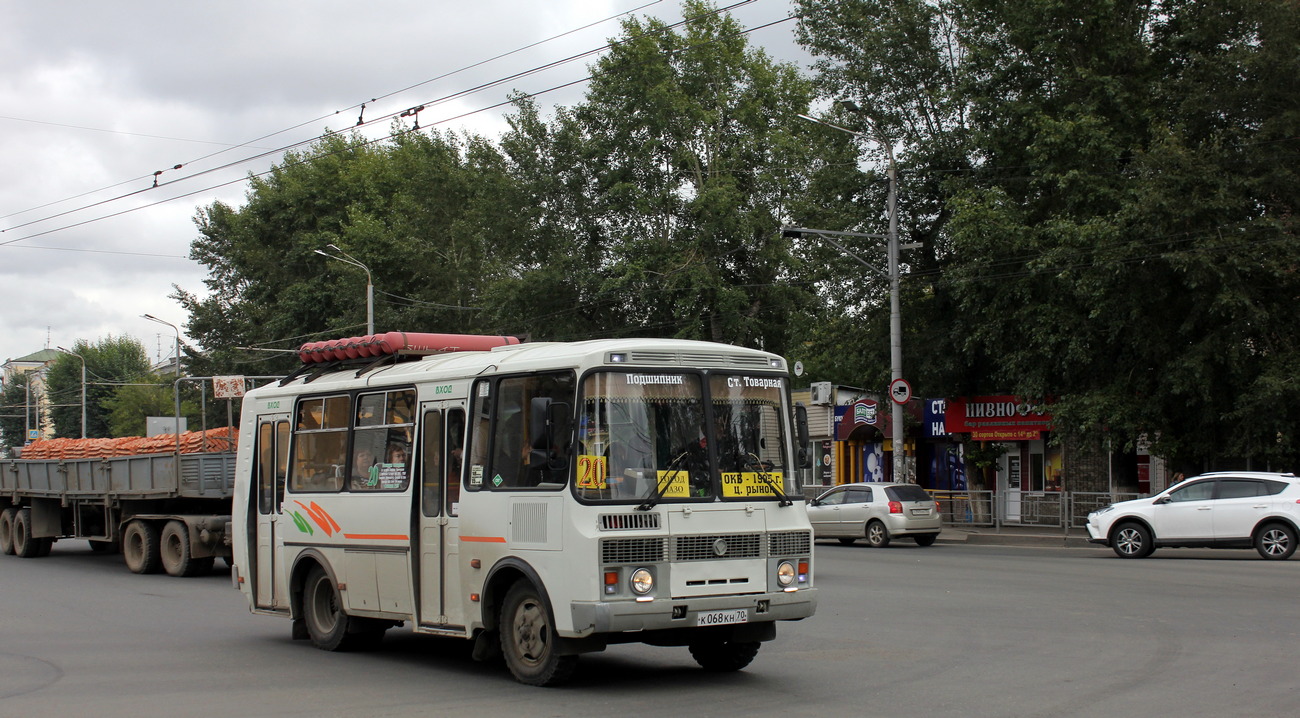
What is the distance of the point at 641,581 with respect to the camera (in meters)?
8.95

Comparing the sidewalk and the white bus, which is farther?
the sidewalk

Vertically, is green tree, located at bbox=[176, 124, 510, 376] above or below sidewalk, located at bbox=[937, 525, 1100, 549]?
above

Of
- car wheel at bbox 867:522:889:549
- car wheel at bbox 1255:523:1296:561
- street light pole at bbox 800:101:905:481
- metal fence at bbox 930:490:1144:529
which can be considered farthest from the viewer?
metal fence at bbox 930:490:1144:529

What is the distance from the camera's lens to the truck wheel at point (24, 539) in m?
25.8

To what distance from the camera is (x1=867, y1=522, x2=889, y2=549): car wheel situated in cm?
2767

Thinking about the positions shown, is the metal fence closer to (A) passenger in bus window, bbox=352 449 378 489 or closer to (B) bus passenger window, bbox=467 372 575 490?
(A) passenger in bus window, bbox=352 449 378 489

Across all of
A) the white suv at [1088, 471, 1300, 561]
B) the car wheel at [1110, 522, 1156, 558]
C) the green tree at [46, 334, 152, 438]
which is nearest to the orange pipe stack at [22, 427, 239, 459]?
the car wheel at [1110, 522, 1156, 558]

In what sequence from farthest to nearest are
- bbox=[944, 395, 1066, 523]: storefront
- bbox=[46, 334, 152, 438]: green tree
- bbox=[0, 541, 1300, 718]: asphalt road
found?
bbox=[46, 334, 152, 438]: green tree < bbox=[944, 395, 1066, 523]: storefront < bbox=[0, 541, 1300, 718]: asphalt road

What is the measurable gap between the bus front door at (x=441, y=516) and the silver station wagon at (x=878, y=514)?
61.0ft

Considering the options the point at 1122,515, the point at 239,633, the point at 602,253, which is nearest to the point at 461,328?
the point at 602,253

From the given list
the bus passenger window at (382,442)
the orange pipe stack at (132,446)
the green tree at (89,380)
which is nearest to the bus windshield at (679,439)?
the bus passenger window at (382,442)

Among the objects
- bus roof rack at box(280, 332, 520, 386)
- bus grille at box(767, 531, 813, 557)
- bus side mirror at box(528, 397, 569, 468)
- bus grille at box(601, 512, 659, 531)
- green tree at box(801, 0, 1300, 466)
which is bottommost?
bus grille at box(767, 531, 813, 557)

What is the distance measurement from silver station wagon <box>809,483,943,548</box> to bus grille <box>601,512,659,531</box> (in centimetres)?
1932

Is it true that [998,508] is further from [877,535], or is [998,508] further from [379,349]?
[379,349]
